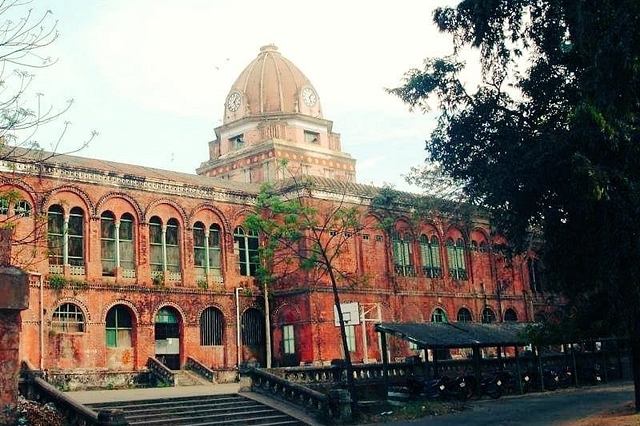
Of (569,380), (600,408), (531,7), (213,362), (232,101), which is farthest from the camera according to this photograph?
(232,101)

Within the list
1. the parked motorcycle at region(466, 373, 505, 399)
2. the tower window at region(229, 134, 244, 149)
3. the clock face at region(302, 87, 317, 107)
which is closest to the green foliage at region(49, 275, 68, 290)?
the parked motorcycle at region(466, 373, 505, 399)

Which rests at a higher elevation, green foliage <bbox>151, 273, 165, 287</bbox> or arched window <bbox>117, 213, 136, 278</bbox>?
arched window <bbox>117, 213, 136, 278</bbox>

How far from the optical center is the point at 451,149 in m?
17.4

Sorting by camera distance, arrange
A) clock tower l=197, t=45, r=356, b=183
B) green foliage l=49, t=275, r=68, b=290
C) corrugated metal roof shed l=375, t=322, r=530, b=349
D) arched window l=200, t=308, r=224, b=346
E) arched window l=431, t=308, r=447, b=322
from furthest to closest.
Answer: clock tower l=197, t=45, r=356, b=183 → arched window l=431, t=308, r=447, b=322 → arched window l=200, t=308, r=224, b=346 → green foliage l=49, t=275, r=68, b=290 → corrugated metal roof shed l=375, t=322, r=530, b=349

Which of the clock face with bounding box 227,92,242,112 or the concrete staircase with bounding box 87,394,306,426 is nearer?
the concrete staircase with bounding box 87,394,306,426

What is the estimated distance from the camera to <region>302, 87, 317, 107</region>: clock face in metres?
43.4

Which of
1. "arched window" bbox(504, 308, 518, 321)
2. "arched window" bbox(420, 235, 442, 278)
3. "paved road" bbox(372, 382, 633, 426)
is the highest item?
"arched window" bbox(420, 235, 442, 278)

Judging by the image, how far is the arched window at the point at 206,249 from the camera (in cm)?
2895

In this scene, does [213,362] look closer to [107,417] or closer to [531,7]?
[107,417]

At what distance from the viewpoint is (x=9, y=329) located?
5.79m

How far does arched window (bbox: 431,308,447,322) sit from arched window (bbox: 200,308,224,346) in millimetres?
10357

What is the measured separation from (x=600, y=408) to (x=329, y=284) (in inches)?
529

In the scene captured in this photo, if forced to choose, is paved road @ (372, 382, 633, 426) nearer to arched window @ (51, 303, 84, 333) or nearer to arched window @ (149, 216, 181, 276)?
arched window @ (51, 303, 84, 333)

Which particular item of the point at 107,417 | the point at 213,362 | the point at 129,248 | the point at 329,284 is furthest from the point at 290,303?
the point at 107,417
